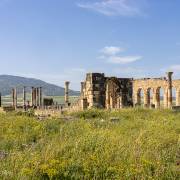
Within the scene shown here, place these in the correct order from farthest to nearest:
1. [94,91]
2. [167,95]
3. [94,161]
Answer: [167,95] < [94,91] < [94,161]

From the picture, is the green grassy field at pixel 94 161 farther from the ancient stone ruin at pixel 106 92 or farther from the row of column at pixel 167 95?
the row of column at pixel 167 95

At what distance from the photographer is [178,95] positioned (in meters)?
51.5

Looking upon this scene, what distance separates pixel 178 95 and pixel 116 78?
44.0ft

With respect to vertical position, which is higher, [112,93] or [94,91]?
[94,91]

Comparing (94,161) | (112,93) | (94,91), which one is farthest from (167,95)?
(94,161)

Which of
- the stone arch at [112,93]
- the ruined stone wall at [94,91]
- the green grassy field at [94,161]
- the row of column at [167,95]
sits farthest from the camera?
the row of column at [167,95]

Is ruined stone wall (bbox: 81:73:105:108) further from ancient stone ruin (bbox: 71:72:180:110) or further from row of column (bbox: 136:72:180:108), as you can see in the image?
row of column (bbox: 136:72:180:108)

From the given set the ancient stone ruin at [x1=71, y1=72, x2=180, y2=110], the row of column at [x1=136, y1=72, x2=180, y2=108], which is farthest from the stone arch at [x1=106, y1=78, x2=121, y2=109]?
the row of column at [x1=136, y1=72, x2=180, y2=108]

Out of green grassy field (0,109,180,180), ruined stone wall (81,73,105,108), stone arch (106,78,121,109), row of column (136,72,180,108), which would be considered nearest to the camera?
green grassy field (0,109,180,180)

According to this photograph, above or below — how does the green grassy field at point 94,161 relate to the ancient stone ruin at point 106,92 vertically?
below

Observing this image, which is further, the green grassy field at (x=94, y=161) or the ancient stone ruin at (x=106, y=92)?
the ancient stone ruin at (x=106, y=92)

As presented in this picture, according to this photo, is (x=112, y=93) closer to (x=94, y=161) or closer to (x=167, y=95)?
(x=167, y=95)

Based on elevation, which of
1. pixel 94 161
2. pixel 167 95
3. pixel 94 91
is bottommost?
pixel 94 161

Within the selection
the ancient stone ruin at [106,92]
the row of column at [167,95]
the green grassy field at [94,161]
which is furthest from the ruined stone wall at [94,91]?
the green grassy field at [94,161]
